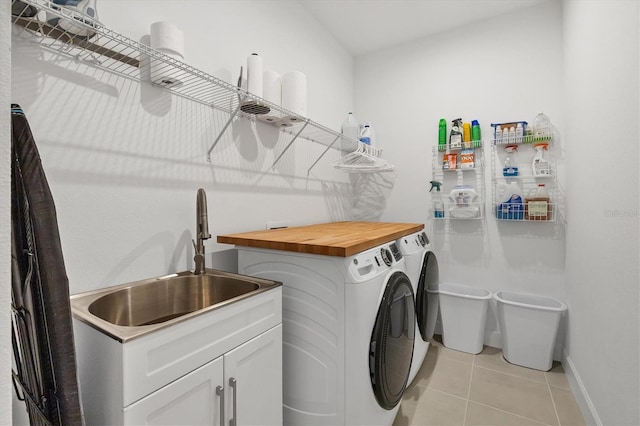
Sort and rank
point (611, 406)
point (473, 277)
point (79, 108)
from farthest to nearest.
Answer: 1. point (473, 277)
2. point (611, 406)
3. point (79, 108)

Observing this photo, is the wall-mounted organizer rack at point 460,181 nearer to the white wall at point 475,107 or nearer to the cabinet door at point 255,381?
the white wall at point 475,107

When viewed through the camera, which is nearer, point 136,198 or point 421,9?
point 136,198

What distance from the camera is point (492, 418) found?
5.98 feet

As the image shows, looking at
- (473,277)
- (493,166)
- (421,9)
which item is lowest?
(473,277)

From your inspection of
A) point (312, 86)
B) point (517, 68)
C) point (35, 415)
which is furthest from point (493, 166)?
point (35, 415)

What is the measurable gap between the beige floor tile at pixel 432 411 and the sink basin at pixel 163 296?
4.21 ft

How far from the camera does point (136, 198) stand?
139 centimetres

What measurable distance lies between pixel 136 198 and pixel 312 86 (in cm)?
186

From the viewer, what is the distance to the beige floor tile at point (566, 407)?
1.79 m

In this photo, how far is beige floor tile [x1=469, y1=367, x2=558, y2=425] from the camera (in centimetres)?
187

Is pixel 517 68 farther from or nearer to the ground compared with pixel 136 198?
farther from the ground

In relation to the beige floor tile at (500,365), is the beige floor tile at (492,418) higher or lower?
lower

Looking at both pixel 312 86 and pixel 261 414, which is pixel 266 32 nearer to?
pixel 312 86

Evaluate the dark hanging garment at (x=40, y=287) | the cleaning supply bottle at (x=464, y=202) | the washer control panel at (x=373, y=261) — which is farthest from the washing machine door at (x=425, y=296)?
the dark hanging garment at (x=40, y=287)
